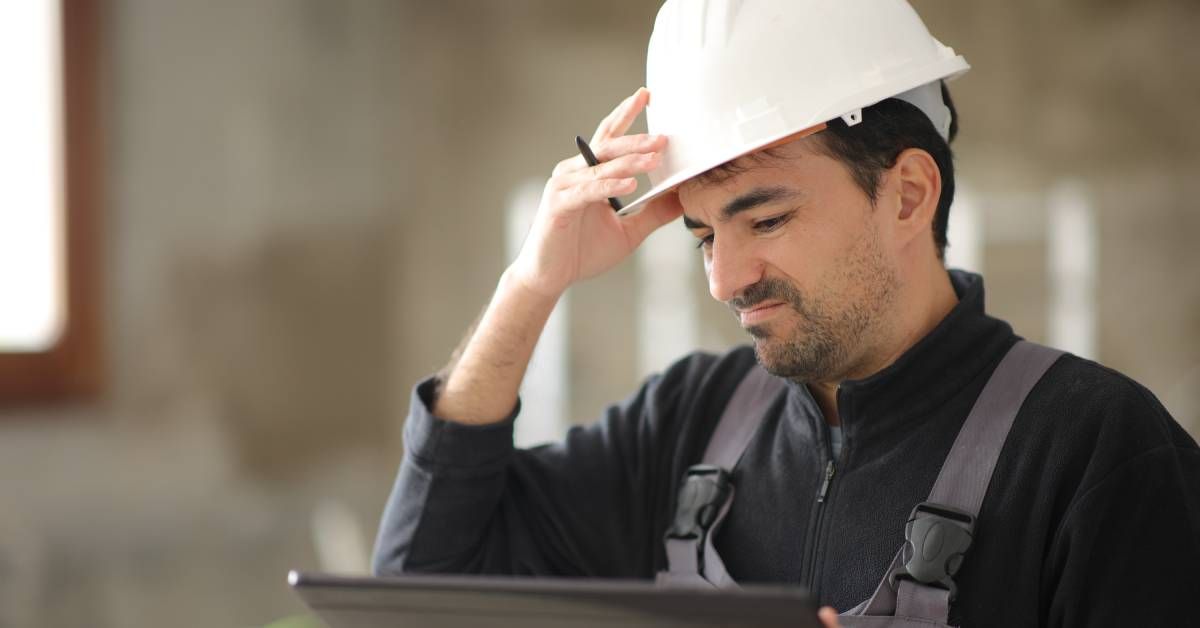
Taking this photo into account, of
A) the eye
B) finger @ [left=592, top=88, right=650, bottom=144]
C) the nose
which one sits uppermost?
finger @ [left=592, top=88, right=650, bottom=144]

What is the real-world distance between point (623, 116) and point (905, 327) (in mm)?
508

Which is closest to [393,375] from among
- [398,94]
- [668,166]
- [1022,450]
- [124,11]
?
[398,94]

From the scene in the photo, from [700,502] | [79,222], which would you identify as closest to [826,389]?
[700,502]

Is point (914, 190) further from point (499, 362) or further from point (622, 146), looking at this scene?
point (499, 362)

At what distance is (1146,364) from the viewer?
187 inches

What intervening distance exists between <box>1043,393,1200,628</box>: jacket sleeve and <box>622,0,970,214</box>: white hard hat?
0.59 m

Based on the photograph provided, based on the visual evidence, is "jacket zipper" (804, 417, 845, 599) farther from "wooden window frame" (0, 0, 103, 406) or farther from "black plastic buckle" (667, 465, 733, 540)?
"wooden window frame" (0, 0, 103, 406)

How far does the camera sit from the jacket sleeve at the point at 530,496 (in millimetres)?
1904

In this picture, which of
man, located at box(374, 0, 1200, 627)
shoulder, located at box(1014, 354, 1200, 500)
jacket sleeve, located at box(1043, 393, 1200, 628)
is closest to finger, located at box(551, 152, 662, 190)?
man, located at box(374, 0, 1200, 627)

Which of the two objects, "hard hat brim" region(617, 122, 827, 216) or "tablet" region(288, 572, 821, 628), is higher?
"hard hat brim" region(617, 122, 827, 216)

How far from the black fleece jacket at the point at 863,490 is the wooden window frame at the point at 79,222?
8.46ft

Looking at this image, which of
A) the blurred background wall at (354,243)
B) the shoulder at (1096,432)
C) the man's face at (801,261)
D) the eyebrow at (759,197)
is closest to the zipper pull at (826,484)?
the man's face at (801,261)

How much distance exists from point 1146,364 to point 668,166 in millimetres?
3663

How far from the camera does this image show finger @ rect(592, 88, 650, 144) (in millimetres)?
1759
